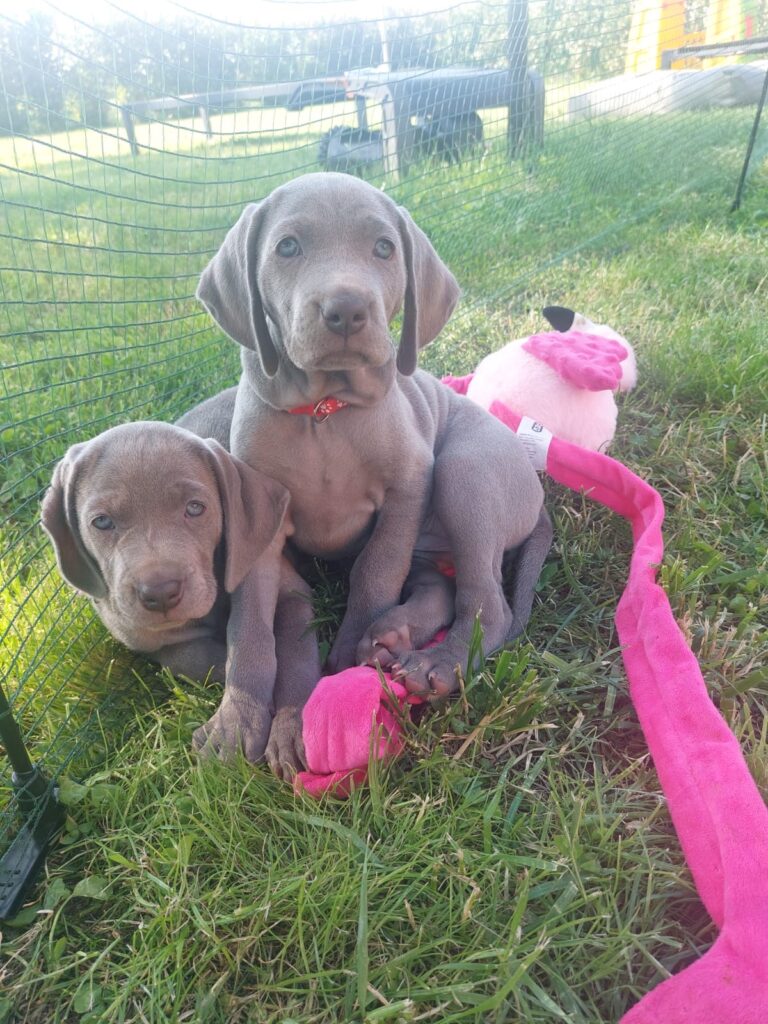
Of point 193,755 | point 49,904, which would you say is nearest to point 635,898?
point 193,755

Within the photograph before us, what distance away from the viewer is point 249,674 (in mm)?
2566

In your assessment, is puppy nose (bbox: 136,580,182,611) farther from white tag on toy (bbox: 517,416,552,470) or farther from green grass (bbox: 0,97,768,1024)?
white tag on toy (bbox: 517,416,552,470)

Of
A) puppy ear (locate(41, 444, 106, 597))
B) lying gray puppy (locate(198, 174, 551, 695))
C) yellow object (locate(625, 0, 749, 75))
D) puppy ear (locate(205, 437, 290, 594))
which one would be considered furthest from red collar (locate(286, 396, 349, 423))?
yellow object (locate(625, 0, 749, 75))

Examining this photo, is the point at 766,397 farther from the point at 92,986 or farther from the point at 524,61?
the point at 524,61

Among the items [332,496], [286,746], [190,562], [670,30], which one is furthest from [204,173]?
[670,30]

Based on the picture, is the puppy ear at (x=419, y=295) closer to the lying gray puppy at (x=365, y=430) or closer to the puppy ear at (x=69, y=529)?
the lying gray puppy at (x=365, y=430)

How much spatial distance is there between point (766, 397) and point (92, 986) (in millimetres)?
3863

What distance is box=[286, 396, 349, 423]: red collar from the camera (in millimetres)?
2818

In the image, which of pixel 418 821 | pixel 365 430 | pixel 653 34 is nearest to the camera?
pixel 418 821

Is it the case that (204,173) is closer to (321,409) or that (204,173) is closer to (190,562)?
(321,409)

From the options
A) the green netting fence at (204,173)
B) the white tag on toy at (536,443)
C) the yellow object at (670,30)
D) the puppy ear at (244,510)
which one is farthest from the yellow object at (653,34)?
the puppy ear at (244,510)

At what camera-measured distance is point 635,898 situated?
1919 mm

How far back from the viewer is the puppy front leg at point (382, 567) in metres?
2.80

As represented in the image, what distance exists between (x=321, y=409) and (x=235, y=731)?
3.63 feet
